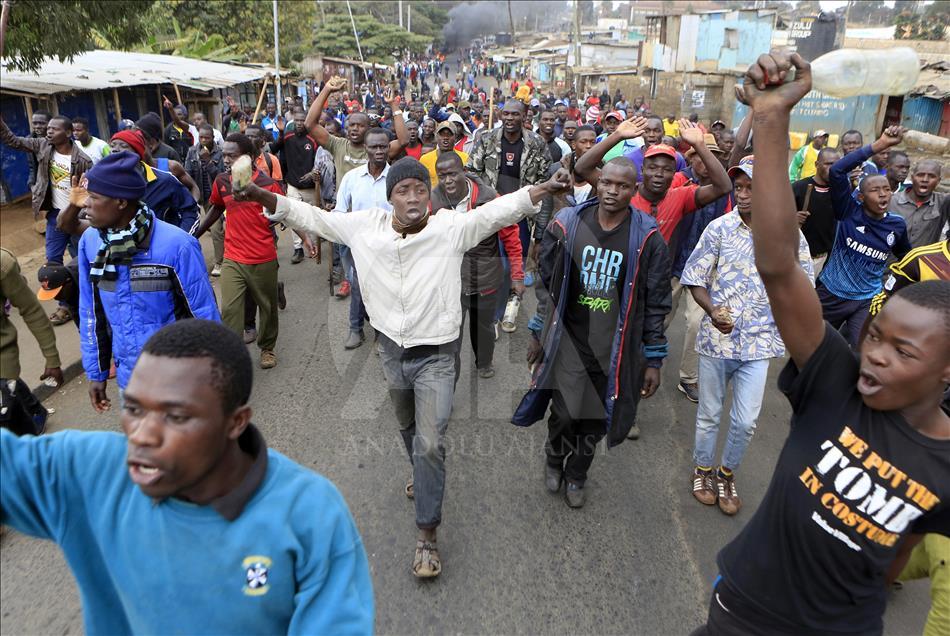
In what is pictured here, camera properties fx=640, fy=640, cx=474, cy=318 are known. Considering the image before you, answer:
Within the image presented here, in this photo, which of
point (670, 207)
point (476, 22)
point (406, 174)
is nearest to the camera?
point (406, 174)

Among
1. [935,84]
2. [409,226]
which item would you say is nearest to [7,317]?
[409,226]

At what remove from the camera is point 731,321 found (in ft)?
11.6

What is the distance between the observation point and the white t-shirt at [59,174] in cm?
627

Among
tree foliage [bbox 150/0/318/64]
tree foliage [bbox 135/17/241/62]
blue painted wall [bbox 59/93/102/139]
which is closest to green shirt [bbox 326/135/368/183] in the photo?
blue painted wall [bbox 59/93/102/139]

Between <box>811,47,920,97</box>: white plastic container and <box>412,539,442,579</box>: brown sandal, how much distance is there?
Answer: 8.73 ft

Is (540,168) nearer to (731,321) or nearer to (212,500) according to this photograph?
(731,321)

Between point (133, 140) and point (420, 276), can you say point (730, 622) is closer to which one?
point (420, 276)

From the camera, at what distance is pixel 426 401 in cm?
324

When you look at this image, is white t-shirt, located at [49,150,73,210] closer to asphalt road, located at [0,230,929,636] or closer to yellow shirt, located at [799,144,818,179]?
asphalt road, located at [0,230,929,636]

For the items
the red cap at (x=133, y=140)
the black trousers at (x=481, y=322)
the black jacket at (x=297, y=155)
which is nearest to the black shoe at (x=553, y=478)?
the black trousers at (x=481, y=322)

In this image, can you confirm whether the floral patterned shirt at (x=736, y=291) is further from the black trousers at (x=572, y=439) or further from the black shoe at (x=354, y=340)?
the black shoe at (x=354, y=340)

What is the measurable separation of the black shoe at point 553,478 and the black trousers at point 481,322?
59.5 inches

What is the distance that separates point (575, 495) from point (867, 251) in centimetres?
285

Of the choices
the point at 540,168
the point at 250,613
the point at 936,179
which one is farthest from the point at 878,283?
the point at 250,613
